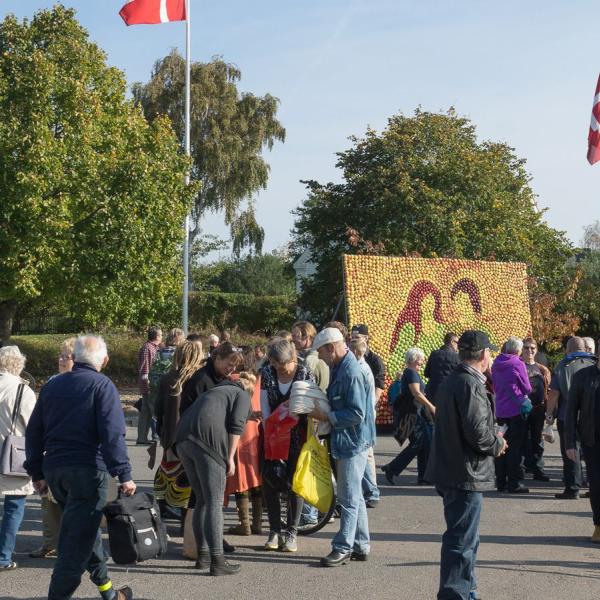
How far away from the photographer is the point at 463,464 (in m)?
5.93

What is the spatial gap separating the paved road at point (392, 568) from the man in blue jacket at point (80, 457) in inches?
34.5

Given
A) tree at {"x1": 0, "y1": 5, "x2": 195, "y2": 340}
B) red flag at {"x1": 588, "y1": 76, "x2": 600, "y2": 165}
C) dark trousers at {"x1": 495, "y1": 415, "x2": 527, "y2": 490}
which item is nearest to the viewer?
dark trousers at {"x1": 495, "y1": 415, "x2": 527, "y2": 490}

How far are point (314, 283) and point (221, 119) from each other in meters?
12.2

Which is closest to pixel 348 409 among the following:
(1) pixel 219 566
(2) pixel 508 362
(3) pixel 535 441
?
(1) pixel 219 566

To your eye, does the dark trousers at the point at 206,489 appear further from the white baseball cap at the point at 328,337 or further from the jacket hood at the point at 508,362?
the jacket hood at the point at 508,362

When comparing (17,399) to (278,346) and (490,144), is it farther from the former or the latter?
(490,144)

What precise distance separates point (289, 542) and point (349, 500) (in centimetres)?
88

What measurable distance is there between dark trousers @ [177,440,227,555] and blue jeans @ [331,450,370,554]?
3.16ft

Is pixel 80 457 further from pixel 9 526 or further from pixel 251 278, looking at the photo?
pixel 251 278

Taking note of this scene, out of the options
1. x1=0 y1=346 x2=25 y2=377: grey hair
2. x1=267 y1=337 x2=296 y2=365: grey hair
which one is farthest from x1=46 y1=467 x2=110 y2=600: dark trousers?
x1=267 y1=337 x2=296 y2=365: grey hair

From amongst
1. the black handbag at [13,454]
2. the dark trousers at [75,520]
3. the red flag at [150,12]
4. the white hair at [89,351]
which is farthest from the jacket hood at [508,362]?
the red flag at [150,12]

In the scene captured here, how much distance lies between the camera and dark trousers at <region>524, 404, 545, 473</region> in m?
12.1

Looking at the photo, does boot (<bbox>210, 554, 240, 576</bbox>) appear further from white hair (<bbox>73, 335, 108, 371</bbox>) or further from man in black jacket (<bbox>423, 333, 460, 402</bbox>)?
man in black jacket (<bbox>423, 333, 460, 402</bbox>)

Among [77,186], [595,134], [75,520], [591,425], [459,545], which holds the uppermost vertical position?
[77,186]
